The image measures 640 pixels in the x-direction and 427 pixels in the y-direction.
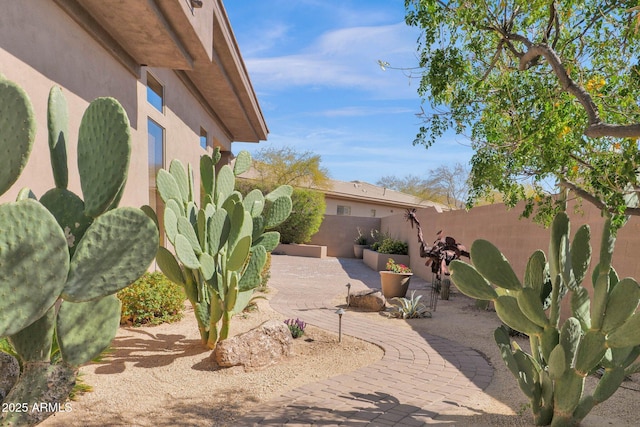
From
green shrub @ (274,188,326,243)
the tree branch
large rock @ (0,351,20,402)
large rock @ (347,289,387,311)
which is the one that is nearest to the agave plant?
large rock @ (347,289,387,311)

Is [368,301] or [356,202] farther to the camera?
[356,202]

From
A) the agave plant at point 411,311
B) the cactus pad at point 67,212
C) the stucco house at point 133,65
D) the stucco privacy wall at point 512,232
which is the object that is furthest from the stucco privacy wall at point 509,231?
the stucco house at point 133,65

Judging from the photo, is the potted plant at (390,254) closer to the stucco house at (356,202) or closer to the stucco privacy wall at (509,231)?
the stucco privacy wall at (509,231)

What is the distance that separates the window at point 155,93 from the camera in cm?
711

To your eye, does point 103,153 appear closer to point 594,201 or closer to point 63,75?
point 594,201

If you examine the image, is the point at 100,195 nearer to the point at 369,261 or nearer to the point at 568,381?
the point at 568,381

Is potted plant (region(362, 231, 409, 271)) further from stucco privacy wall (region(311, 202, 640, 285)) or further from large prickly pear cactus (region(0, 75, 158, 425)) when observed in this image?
large prickly pear cactus (region(0, 75, 158, 425))

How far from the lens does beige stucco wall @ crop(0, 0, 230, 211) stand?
3.98 metres

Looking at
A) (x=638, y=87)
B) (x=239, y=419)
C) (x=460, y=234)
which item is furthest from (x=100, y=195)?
(x=460, y=234)

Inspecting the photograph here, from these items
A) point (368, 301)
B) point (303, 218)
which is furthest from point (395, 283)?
point (303, 218)

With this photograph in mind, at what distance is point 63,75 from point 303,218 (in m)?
15.0

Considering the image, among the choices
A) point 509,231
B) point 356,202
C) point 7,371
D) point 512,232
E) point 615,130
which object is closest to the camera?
point 7,371

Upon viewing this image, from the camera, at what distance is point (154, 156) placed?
24.4 ft

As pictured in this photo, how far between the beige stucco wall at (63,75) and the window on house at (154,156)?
0.54 feet
